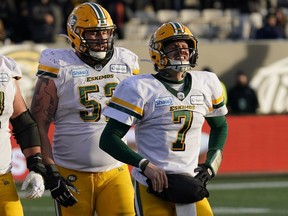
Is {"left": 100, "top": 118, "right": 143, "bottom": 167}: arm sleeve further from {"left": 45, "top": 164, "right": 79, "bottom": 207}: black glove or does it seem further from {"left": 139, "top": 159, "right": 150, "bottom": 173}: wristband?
{"left": 45, "top": 164, "right": 79, "bottom": 207}: black glove

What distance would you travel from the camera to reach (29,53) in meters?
18.1

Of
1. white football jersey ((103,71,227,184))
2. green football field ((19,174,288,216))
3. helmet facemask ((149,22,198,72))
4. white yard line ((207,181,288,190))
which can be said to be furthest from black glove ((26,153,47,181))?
white yard line ((207,181,288,190))

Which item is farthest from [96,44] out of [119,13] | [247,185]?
[119,13]

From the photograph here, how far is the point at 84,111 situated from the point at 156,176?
4.35 ft

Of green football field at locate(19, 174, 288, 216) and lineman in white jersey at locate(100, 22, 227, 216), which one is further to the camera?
green football field at locate(19, 174, 288, 216)

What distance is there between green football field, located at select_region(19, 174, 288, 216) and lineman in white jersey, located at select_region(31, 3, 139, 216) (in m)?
5.11

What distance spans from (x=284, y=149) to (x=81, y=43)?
872 centimetres

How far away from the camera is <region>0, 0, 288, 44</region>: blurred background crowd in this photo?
18531mm

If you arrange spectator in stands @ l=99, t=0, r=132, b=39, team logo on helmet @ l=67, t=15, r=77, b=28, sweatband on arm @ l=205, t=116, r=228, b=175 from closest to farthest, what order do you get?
sweatband on arm @ l=205, t=116, r=228, b=175 → team logo on helmet @ l=67, t=15, r=77, b=28 → spectator in stands @ l=99, t=0, r=132, b=39

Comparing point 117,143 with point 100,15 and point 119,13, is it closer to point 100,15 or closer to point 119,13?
point 100,15

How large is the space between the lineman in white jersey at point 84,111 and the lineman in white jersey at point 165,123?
82 cm

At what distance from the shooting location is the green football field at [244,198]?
12.8 meters

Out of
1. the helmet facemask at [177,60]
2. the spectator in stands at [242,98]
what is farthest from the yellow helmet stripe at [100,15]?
the spectator in stands at [242,98]

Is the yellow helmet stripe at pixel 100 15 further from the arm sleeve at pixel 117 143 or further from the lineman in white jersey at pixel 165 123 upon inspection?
the arm sleeve at pixel 117 143
